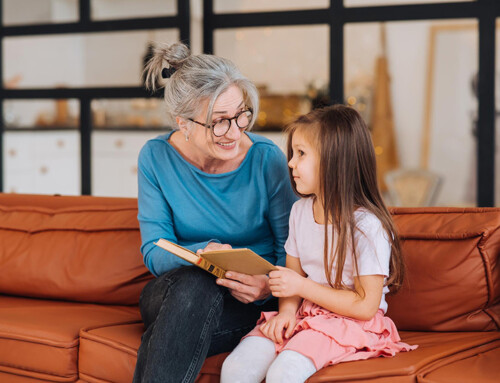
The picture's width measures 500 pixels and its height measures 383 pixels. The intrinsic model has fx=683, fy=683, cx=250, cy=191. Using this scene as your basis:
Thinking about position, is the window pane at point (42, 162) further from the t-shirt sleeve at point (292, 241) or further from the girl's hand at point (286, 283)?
the girl's hand at point (286, 283)

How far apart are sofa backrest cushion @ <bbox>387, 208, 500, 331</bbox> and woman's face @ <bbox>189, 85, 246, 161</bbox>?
25.0 inches

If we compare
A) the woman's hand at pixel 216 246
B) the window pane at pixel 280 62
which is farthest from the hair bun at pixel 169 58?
the window pane at pixel 280 62

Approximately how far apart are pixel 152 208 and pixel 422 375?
3.19ft

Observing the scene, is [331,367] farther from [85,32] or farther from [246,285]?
[85,32]

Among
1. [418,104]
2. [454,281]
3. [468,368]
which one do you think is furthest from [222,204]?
[418,104]

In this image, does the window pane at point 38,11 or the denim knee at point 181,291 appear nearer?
the denim knee at point 181,291

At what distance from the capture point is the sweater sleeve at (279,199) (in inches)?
85.3

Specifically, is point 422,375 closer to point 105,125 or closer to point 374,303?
point 374,303

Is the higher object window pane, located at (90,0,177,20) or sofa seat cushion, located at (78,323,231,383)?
window pane, located at (90,0,177,20)

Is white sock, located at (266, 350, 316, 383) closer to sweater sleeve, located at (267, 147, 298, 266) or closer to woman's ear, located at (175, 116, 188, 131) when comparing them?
sweater sleeve, located at (267, 147, 298, 266)

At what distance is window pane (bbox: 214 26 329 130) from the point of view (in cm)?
415

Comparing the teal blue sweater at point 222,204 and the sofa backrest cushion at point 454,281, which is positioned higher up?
the teal blue sweater at point 222,204

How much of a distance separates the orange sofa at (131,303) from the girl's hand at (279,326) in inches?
6.4

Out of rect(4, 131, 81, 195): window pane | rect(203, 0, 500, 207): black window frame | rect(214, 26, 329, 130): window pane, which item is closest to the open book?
rect(214, 26, 329, 130): window pane
